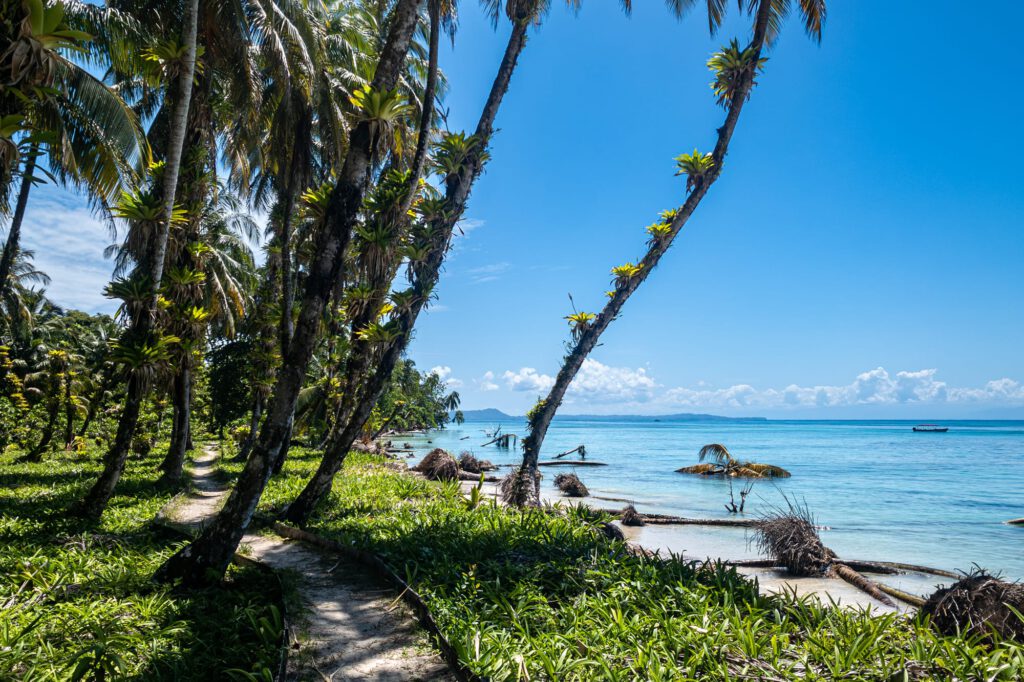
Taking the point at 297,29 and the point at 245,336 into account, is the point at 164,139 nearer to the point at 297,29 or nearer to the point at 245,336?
the point at 297,29

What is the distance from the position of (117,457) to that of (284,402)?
475 centimetres

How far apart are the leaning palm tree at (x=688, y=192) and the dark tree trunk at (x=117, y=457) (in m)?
6.81

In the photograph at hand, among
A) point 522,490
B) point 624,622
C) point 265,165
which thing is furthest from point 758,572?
point 265,165

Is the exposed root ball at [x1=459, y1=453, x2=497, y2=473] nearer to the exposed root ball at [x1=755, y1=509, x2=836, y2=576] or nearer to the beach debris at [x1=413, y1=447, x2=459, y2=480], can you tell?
the beach debris at [x1=413, y1=447, x2=459, y2=480]

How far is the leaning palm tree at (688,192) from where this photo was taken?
416 inches

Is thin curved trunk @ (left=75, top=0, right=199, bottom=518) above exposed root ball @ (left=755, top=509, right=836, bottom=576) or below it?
above

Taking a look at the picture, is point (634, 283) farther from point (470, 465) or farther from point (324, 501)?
point (470, 465)

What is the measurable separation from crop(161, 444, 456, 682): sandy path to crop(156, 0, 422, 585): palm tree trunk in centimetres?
91

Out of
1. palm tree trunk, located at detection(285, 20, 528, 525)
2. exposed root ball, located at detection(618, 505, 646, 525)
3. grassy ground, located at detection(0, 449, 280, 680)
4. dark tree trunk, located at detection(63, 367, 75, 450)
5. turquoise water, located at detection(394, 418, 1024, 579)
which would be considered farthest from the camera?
dark tree trunk, located at detection(63, 367, 75, 450)

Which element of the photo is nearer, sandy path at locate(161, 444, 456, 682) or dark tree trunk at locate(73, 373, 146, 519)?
sandy path at locate(161, 444, 456, 682)

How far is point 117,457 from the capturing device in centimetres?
898

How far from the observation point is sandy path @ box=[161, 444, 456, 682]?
14.1 feet

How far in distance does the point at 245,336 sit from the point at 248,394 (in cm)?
321

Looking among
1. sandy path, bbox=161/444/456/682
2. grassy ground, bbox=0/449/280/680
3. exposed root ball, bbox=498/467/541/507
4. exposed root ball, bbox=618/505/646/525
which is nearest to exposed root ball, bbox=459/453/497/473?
exposed root ball, bbox=618/505/646/525
